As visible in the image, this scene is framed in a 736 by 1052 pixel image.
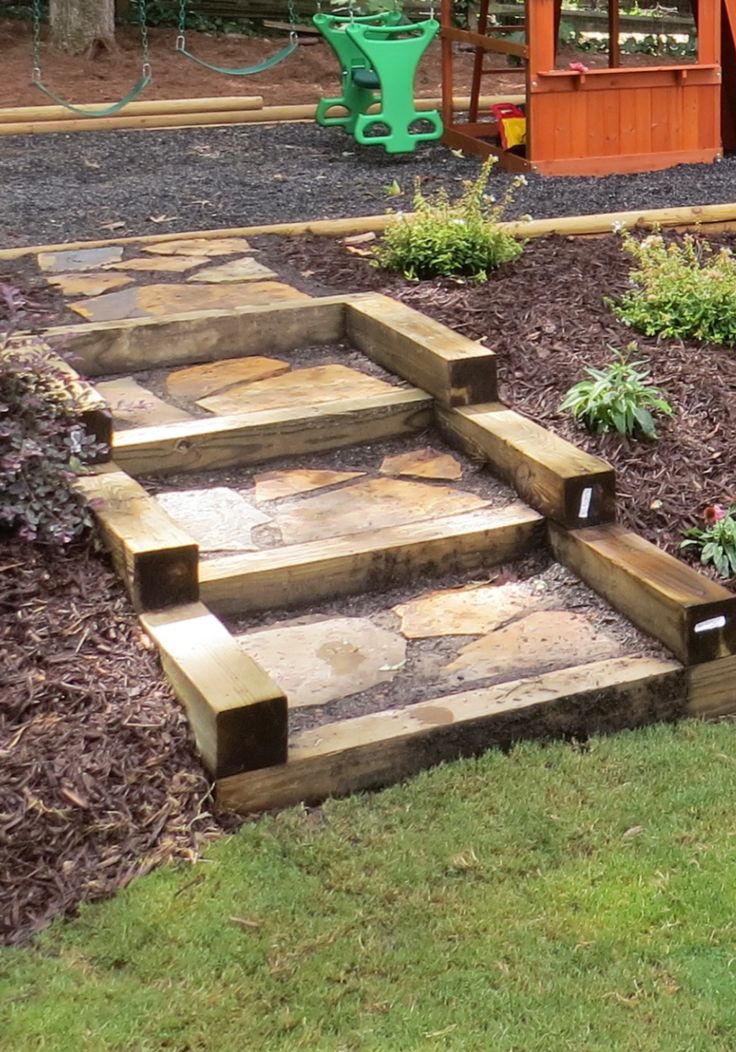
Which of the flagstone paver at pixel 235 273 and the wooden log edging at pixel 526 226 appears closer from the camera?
the flagstone paver at pixel 235 273

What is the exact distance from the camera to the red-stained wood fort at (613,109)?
9.02 m

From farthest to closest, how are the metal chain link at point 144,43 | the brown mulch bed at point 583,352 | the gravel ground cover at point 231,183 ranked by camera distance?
the metal chain link at point 144,43 < the gravel ground cover at point 231,183 < the brown mulch bed at point 583,352

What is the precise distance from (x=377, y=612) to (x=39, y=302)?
7.98ft

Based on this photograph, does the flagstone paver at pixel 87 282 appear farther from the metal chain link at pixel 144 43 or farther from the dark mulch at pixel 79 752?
the metal chain link at pixel 144 43

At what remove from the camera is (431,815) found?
12.0 feet

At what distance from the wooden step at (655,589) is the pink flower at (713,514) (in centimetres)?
25

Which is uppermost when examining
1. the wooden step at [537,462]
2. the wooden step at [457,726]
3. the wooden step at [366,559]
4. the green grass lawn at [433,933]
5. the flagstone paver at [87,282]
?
the flagstone paver at [87,282]

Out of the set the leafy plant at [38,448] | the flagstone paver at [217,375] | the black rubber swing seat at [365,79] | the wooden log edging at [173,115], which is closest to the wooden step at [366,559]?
the leafy plant at [38,448]

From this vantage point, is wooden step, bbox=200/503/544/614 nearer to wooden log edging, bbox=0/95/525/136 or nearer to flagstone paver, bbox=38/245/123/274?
flagstone paver, bbox=38/245/123/274

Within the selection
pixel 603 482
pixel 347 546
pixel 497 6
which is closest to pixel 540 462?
pixel 603 482

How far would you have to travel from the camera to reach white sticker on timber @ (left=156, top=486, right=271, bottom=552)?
4609mm

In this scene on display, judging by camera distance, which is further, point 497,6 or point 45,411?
point 497,6

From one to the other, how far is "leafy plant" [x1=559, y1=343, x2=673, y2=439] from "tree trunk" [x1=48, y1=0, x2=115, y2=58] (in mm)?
10412

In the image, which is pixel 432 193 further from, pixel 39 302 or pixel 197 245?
pixel 39 302
